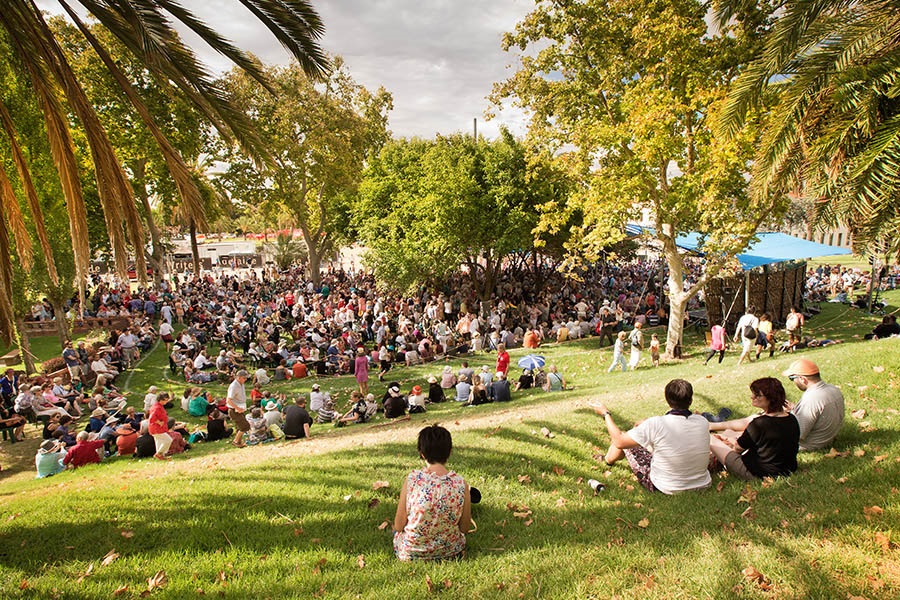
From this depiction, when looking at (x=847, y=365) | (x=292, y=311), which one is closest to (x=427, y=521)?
(x=847, y=365)

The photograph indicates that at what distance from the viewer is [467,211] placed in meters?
20.1

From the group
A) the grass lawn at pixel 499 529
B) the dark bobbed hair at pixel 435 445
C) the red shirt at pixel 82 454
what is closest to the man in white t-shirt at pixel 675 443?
the grass lawn at pixel 499 529

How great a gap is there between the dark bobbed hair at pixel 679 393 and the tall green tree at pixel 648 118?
8571 millimetres

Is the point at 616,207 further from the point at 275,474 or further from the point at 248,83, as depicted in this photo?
the point at 248,83

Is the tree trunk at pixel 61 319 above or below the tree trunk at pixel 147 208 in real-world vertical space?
below

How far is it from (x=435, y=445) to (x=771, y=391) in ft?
10.6

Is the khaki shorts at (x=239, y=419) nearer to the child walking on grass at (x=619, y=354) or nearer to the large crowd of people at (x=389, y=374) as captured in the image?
the large crowd of people at (x=389, y=374)

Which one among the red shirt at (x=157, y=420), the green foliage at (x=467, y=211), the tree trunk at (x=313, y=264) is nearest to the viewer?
the red shirt at (x=157, y=420)

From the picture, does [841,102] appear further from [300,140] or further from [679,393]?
[300,140]

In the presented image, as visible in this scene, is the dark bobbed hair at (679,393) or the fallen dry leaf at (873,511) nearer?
the fallen dry leaf at (873,511)

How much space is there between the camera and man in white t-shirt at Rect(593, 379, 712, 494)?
14.2 ft

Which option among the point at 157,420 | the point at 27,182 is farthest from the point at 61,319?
the point at 27,182

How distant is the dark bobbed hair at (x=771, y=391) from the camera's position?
4.48m

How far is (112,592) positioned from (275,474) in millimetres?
2450
